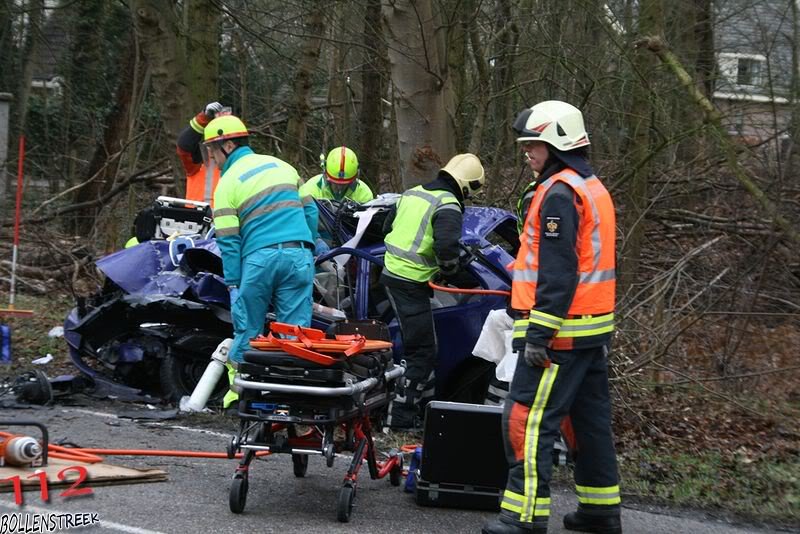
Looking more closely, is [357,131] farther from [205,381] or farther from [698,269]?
[205,381]

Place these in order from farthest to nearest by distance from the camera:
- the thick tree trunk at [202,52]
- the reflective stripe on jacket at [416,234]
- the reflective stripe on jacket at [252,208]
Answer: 1. the thick tree trunk at [202,52]
2. the reflective stripe on jacket at [416,234]
3. the reflective stripe on jacket at [252,208]

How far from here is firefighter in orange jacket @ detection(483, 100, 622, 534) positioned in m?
5.12

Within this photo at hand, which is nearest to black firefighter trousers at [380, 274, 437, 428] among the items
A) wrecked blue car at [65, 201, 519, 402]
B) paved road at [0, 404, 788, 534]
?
wrecked blue car at [65, 201, 519, 402]

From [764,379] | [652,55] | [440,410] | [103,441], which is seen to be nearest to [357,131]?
[652,55]

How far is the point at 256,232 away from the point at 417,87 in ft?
8.98

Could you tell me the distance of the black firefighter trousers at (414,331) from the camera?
796cm

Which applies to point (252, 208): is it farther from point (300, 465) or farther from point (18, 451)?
point (18, 451)

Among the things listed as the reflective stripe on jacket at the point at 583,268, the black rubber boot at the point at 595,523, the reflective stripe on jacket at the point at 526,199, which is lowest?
the black rubber boot at the point at 595,523

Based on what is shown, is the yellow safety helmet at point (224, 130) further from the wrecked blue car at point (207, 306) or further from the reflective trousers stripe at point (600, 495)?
the reflective trousers stripe at point (600, 495)

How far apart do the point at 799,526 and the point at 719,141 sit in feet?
15.2

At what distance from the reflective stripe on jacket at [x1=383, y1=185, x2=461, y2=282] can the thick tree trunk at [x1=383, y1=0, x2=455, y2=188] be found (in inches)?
64.6

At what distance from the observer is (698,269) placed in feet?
35.3

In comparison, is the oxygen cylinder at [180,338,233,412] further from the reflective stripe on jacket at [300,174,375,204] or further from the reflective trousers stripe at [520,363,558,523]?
the reflective trousers stripe at [520,363,558,523]

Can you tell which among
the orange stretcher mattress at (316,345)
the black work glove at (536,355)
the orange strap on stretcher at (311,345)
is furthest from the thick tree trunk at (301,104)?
the black work glove at (536,355)
